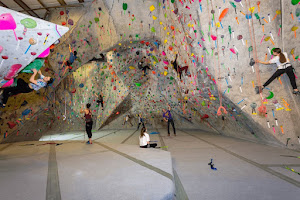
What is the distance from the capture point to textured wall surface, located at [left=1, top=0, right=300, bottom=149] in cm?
371

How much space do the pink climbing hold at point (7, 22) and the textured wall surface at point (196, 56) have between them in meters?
3.95

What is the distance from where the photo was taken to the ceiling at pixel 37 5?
5.43m

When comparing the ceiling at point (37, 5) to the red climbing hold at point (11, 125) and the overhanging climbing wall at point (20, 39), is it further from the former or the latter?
the red climbing hold at point (11, 125)

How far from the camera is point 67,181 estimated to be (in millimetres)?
2377

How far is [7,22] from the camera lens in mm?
2787

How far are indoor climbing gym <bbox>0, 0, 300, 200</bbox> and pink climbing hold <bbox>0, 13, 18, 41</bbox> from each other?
15mm

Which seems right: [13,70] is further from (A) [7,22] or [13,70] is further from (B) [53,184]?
(B) [53,184]

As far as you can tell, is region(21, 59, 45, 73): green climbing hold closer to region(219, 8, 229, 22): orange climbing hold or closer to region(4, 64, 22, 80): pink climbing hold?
region(4, 64, 22, 80): pink climbing hold

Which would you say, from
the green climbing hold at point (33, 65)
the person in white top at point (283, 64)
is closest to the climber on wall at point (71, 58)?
the green climbing hold at point (33, 65)

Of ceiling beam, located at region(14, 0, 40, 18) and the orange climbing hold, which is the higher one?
ceiling beam, located at region(14, 0, 40, 18)

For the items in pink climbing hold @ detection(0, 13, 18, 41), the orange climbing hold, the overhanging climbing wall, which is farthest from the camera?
the orange climbing hold

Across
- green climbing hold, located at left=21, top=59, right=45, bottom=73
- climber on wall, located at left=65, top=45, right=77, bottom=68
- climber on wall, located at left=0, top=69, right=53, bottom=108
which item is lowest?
climber on wall, located at left=0, top=69, right=53, bottom=108

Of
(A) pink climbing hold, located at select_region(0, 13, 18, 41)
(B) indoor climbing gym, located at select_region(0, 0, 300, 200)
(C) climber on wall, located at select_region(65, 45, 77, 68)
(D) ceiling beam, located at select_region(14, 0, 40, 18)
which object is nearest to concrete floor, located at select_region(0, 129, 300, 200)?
(B) indoor climbing gym, located at select_region(0, 0, 300, 200)

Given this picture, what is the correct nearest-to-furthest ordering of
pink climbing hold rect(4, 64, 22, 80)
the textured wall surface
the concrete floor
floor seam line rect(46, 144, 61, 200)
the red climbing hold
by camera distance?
1. floor seam line rect(46, 144, 61, 200)
2. the concrete floor
3. pink climbing hold rect(4, 64, 22, 80)
4. the textured wall surface
5. the red climbing hold
